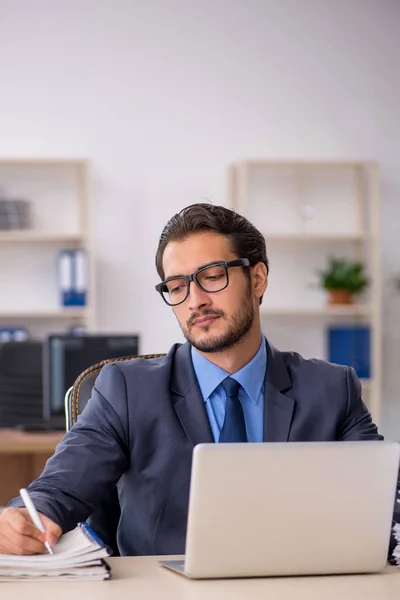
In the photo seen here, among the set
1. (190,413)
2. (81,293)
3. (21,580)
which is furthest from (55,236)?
(21,580)

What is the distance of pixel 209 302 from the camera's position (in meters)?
1.91

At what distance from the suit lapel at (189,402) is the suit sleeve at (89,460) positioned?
109 millimetres

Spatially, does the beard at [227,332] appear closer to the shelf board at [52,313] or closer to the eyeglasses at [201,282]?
the eyeglasses at [201,282]

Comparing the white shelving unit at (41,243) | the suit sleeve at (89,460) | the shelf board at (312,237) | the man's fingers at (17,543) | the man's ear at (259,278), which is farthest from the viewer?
the white shelving unit at (41,243)

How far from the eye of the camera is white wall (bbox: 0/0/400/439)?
19.4 ft

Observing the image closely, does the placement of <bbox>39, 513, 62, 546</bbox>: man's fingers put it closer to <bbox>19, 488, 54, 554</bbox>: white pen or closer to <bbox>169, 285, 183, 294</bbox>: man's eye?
<bbox>19, 488, 54, 554</bbox>: white pen

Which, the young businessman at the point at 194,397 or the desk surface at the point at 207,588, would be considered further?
the young businessman at the point at 194,397

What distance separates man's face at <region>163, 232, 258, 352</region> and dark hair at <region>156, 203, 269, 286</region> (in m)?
0.02

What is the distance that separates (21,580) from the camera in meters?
1.40

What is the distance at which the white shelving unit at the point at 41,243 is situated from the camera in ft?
19.0

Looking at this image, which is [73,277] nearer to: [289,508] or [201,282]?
[201,282]

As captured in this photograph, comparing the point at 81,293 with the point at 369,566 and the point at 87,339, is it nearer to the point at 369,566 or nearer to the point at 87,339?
the point at 87,339

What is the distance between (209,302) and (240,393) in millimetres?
203

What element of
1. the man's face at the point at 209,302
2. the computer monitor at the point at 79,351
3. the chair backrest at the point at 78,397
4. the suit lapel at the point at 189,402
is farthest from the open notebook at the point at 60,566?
the computer monitor at the point at 79,351
